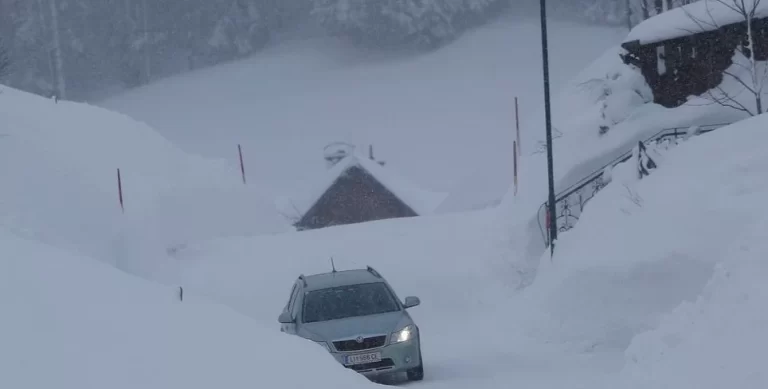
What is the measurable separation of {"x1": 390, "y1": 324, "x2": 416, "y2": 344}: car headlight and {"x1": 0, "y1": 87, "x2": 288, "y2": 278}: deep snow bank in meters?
11.6

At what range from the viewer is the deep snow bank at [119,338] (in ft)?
15.4

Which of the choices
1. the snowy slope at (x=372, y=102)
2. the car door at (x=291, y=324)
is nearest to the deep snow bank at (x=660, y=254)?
the car door at (x=291, y=324)

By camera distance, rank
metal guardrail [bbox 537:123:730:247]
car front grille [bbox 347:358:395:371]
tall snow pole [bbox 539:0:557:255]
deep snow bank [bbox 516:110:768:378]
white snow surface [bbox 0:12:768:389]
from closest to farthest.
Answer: white snow surface [bbox 0:12:768:389], deep snow bank [bbox 516:110:768:378], car front grille [bbox 347:358:395:371], tall snow pole [bbox 539:0:557:255], metal guardrail [bbox 537:123:730:247]

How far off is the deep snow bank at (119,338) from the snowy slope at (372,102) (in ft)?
129

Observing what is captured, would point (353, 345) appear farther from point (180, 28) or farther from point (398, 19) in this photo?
point (180, 28)

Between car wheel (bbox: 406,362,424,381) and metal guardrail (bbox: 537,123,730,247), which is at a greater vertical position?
metal guardrail (bbox: 537,123,730,247)

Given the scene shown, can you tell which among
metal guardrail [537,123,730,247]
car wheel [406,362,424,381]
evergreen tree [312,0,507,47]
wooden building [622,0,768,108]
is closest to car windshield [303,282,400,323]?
car wheel [406,362,424,381]

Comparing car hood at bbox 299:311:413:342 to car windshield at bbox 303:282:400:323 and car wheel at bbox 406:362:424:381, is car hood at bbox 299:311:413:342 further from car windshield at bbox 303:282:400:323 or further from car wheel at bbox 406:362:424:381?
car wheel at bbox 406:362:424:381

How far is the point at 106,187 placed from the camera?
→ 83.7ft

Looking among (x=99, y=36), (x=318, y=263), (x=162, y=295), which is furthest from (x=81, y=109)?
(x=99, y=36)

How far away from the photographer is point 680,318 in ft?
30.7

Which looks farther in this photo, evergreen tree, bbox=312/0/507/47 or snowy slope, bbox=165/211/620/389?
evergreen tree, bbox=312/0/507/47

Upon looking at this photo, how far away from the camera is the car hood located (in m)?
11.3

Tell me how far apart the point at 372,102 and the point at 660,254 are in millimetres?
49033
